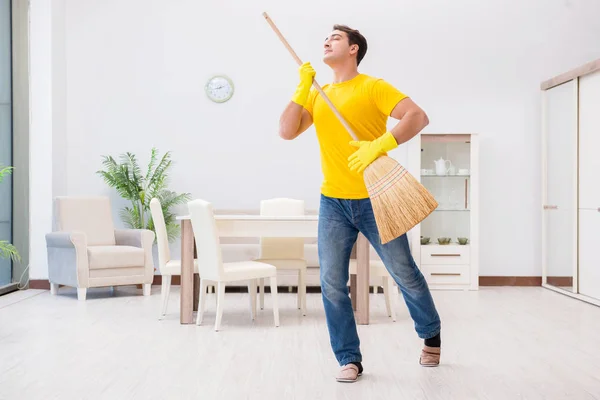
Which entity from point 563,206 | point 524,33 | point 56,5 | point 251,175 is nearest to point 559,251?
point 563,206

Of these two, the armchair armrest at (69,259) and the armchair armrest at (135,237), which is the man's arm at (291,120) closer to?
the armchair armrest at (69,259)

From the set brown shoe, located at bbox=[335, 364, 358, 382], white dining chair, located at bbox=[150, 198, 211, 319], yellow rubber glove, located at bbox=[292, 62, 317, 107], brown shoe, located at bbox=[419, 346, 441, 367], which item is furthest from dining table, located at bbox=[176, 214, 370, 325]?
yellow rubber glove, located at bbox=[292, 62, 317, 107]

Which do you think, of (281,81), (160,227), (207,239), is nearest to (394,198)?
(207,239)

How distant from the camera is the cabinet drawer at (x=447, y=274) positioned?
6.94 m

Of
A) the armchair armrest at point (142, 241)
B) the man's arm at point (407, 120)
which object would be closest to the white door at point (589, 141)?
the man's arm at point (407, 120)

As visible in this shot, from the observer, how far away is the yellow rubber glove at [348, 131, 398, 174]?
2871 mm

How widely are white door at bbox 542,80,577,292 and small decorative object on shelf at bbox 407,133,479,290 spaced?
690 millimetres

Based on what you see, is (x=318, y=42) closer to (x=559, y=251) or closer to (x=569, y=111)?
(x=569, y=111)

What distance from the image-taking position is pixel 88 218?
6.69 metres

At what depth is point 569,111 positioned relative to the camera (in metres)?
6.55

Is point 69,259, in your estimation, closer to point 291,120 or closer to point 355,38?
point 291,120

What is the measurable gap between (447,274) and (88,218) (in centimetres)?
339

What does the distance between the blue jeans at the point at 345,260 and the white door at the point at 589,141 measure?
3.36 meters

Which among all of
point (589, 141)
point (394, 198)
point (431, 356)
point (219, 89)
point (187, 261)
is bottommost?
point (431, 356)
